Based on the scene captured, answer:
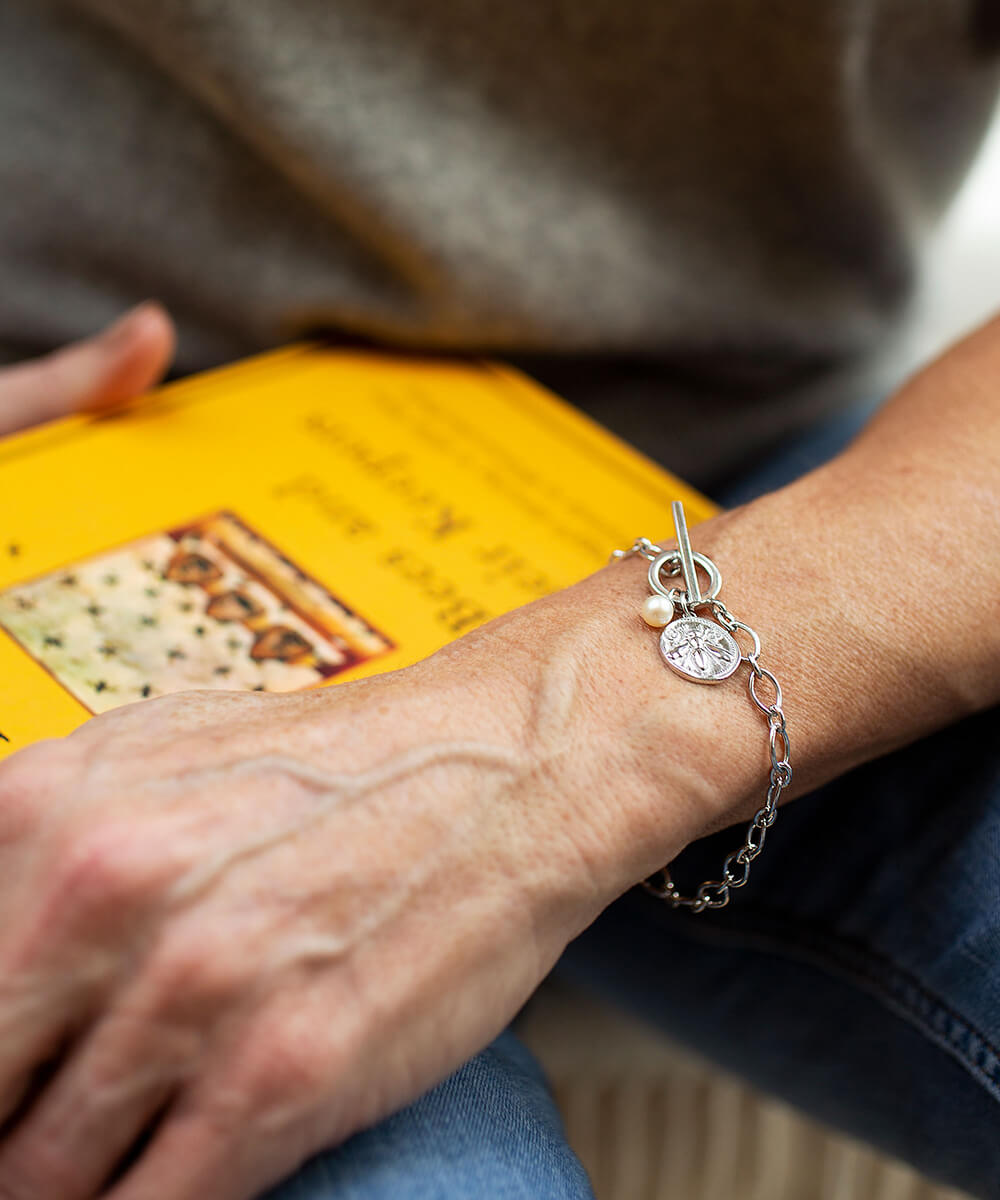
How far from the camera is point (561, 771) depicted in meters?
0.44

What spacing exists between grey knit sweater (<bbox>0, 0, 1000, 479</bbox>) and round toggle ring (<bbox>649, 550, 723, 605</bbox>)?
0.95 ft

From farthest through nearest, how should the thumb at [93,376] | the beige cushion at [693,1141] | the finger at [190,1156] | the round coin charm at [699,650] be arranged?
1. the beige cushion at [693,1141]
2. the thumb at [93,376]
3. the round coin charm at [699,650]
4. the finger at [190,1156]

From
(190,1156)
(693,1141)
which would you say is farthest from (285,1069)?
(693,1141)

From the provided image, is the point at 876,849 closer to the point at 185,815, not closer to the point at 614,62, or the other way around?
the point at 185,815

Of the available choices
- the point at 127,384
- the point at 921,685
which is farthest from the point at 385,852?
the point at 127,384

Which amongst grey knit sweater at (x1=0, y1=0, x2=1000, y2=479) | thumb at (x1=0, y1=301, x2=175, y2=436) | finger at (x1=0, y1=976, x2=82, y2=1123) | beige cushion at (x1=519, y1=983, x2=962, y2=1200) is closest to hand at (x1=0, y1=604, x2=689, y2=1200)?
finger at (x1=0, y1=976, x2=82, y2=1123)

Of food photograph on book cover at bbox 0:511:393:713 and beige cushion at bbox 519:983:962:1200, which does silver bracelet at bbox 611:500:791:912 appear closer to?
food photograph on book cover at bbox 0:511:393:713

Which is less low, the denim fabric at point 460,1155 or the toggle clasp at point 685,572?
the toggle clasp at point 685,572

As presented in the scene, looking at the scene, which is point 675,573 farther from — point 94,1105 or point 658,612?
point 94,1105

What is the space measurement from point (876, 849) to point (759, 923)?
3.3 inches

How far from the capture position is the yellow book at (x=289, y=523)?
529mm

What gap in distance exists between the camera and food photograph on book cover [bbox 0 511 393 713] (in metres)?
0.51

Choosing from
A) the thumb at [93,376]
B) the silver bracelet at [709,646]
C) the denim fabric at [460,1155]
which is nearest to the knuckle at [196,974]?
the denim fabric at [460,1155]

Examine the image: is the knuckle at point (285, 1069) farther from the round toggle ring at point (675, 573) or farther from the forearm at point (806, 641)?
the round toggle ring at point (675, 573)
